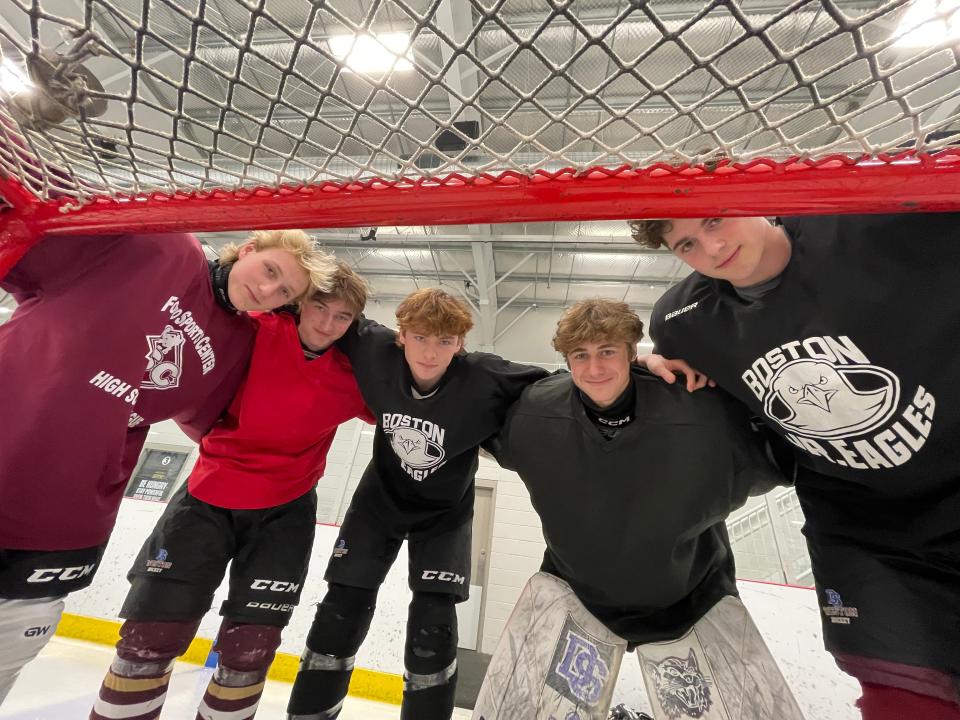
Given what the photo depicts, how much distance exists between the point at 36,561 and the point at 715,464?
4.89ft

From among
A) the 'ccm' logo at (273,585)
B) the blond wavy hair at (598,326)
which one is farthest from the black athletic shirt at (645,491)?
the 'ccm' logo at (273,585)

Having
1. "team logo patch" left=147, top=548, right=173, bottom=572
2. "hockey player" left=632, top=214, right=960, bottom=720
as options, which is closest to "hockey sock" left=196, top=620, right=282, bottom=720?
"team logo patch" left=147, top=548, right=173, bottom=572

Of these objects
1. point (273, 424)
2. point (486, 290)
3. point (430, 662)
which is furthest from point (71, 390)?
point (486, 290)

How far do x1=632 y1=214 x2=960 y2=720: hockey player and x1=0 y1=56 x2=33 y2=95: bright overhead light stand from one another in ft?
3.82

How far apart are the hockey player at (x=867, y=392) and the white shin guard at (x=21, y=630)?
5.13ft

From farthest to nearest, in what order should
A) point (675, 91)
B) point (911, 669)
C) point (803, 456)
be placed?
point (675, 91) → point (803, 456) → point (911, 669)

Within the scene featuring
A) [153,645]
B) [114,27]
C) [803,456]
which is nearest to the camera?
[803,456]

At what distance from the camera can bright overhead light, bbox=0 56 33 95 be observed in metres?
0.71

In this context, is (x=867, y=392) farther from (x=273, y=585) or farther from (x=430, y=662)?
(x=273, y=585)

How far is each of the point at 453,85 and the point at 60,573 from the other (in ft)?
10.3

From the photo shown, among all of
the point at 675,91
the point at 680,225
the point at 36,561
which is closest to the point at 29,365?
the point at 36,561

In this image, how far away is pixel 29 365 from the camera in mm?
914

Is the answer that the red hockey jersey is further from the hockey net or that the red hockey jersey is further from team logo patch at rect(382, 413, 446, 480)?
the hockey net

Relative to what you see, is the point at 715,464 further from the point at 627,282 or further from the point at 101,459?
the point at 627,282
